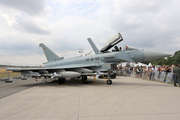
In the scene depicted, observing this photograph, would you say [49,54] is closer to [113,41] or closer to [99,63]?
[99,63]

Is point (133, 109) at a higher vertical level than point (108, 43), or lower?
lower

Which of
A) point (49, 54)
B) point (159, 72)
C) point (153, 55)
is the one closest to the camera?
point (153, 55)

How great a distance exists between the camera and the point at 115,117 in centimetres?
296

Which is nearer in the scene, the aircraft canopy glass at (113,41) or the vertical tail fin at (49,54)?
the aircraft canopy glass at (113,41)

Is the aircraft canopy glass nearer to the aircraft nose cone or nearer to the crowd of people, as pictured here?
the aircraft nose cone

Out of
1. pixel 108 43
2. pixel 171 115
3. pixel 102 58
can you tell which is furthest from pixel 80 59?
pixel 171 115

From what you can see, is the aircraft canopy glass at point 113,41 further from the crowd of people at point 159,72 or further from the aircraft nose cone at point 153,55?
the crowd of people at point 159,72

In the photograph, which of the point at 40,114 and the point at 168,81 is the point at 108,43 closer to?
the point at 168,81

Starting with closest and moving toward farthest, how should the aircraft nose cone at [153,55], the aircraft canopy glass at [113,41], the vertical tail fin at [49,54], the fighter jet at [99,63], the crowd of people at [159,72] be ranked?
the aircraft nose cone at [153,55] → the crowd of people at [159,72] → the fighter jet at [99,63] → the aircraft canopy glass at [113,41] → the vertical tail fin at [49,54]

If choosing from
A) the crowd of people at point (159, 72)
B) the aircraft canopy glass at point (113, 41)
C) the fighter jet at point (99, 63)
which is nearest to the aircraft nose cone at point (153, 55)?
the fighter jet at point (99, 63)

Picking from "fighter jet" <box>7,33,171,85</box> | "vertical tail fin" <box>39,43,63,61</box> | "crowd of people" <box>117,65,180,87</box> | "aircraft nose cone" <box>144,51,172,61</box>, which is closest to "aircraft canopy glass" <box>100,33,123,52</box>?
"fighter jet" <box>7,33,171,85</box>

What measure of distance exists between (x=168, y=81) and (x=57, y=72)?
9.90m

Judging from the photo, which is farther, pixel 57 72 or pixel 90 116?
pixel 57 72

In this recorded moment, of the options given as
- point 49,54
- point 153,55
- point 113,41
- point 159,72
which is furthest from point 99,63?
point 159,72
